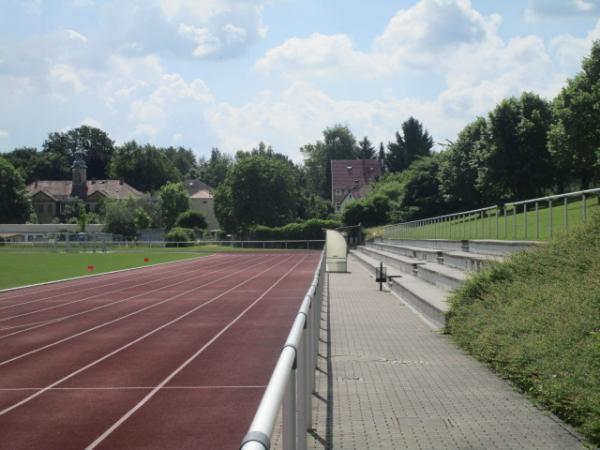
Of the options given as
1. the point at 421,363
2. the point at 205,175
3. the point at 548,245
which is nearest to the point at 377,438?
the point at 421,363

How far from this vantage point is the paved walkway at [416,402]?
6039 mm

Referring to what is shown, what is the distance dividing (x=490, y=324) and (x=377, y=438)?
13.9 ft

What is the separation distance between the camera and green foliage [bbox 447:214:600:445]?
6453mm

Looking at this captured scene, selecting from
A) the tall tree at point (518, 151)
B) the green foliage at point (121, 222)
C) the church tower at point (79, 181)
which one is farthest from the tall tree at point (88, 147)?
the tall tree at point (518, 151)

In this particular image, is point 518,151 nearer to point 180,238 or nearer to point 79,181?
point 180,238

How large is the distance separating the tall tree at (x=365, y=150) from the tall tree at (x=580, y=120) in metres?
106

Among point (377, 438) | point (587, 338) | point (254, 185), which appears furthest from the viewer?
point (254, 185)

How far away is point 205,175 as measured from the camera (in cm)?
17750

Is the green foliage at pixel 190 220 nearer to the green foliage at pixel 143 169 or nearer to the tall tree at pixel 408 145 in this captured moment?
the tall tree at pixel 408 145

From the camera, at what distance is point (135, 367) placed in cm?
1096

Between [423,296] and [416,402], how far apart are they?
30.3 ft

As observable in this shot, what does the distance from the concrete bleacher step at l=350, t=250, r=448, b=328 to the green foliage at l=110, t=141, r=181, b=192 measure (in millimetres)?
124989

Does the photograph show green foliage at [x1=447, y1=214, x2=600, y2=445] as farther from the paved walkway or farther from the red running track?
the red running track

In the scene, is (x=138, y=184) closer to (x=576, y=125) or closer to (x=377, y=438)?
(x=576, y=125)
